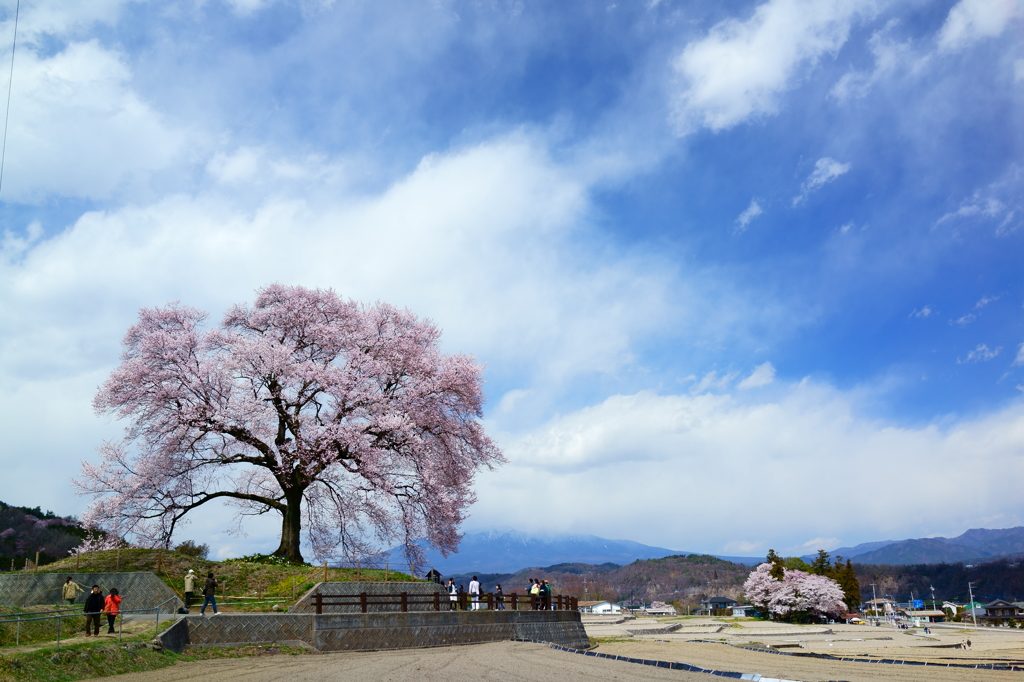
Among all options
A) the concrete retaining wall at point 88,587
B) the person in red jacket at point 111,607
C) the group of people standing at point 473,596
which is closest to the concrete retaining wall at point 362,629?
the group of people standing at point 473,596

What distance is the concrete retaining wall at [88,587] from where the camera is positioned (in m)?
22.4

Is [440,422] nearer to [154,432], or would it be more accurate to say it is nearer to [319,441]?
[319,441]

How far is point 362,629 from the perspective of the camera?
2209 cm

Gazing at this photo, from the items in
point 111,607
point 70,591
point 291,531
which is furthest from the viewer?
point 291,531

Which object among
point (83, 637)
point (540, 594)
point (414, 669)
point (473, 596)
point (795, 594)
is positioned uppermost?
point (83, 637)

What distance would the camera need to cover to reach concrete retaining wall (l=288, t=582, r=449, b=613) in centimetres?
2331

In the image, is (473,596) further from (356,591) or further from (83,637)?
(83,637)

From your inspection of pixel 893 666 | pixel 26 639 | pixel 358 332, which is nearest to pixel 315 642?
pixel 26 639

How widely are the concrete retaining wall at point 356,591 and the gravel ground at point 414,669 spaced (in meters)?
2.90

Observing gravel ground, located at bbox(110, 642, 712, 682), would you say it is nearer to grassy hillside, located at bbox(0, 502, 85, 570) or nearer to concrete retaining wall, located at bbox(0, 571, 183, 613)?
concrete retaining wall, located at bbox(0, 571, 183, 613)

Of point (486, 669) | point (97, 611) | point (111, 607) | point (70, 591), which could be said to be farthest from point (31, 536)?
point (486, 669)

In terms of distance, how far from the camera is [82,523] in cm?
2680

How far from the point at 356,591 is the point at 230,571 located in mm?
6033

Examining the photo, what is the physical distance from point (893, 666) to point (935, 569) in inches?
8245
